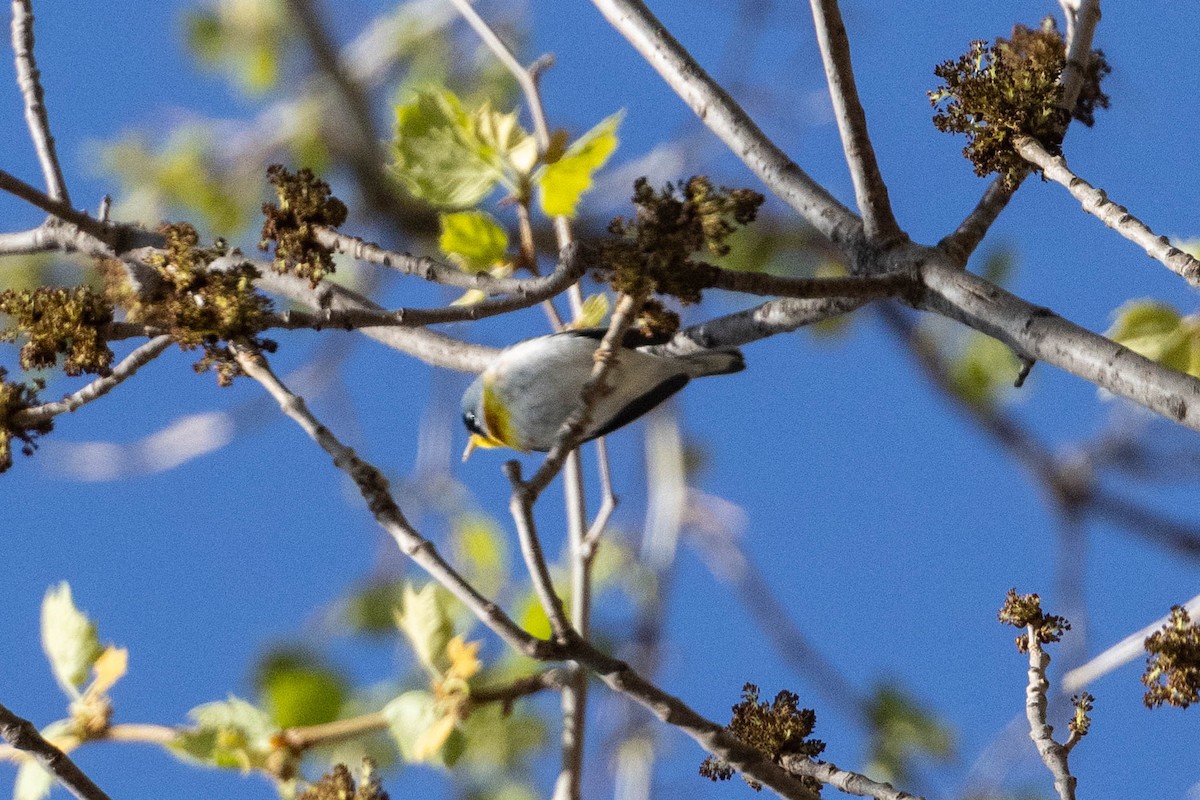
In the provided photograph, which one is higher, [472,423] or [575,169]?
[472,423]

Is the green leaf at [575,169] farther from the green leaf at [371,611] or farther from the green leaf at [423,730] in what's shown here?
the green leaf at [371,611]

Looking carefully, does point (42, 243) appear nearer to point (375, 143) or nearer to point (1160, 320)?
point (1160, 320)

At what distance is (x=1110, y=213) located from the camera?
5.40ft

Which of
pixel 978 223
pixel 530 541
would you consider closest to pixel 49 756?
pixel 530 541

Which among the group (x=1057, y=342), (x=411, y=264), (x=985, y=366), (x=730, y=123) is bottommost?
(x=1057, y=342)

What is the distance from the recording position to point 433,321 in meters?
1.71

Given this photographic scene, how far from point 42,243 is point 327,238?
87 centimetres

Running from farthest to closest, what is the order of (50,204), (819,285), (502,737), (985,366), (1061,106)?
(985,366) → (502,737) → (1061,106) → (50,204) → (819,285)

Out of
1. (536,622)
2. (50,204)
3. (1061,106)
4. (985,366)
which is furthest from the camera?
(985,366)

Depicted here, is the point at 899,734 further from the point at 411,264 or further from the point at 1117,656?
the point at 411,264

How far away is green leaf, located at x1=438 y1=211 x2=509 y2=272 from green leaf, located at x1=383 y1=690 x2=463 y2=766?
0.77 m

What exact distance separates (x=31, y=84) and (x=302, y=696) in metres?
1.17

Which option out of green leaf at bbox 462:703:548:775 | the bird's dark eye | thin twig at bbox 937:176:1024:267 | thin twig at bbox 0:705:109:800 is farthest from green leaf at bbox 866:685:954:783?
thin twig at bbox 0:705:109:800

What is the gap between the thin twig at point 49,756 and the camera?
1.58 meters
